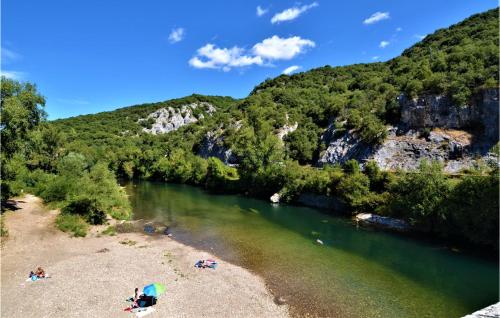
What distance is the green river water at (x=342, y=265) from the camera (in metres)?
21.2

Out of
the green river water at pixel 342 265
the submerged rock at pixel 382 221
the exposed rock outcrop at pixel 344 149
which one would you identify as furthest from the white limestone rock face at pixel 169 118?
the submerged rock at pixel 382 221

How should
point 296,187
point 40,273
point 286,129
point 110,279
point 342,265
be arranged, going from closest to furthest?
point 40,273 < point 110,279 < point 342,265 < point 296,187 < point 286,129

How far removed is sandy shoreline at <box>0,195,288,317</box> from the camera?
754 inches

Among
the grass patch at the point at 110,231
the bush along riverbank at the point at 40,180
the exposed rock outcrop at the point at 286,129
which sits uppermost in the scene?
the exposed rock outcrop at the point at 286,129

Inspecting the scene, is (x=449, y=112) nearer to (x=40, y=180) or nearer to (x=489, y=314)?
(x=489, y=314)

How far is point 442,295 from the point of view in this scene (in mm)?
22516

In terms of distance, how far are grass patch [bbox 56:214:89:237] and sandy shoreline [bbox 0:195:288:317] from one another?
893 mm

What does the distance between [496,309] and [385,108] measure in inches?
2614

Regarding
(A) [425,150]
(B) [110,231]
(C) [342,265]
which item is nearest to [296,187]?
(A) [425,150]

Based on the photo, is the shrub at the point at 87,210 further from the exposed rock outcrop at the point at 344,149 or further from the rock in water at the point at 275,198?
the exposed rock outcrop at the point at 344,149

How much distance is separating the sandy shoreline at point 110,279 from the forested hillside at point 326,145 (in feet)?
30.4

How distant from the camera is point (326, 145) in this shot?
8575cm

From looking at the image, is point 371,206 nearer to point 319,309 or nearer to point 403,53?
point 319,309

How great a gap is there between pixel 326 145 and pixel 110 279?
71402 mm
